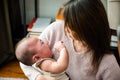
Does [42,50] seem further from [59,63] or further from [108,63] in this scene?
[108,63]

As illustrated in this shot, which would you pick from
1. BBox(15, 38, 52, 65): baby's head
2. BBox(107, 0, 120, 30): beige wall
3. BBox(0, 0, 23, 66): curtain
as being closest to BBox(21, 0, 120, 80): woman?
BBox(15, 38, 52, 65): baby's head

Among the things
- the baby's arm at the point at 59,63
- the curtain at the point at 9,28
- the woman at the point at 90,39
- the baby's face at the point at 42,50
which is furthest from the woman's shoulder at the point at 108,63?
the curtain at the point at 9,28

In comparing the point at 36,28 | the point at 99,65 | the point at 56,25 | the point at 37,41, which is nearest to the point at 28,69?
the point at 37,41

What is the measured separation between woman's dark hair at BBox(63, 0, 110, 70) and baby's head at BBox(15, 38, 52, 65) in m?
0.20

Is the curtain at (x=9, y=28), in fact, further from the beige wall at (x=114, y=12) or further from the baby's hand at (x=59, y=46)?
the baby's hand at (x=59, y=46)

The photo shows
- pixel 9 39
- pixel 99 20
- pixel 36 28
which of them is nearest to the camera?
pixel 99 20

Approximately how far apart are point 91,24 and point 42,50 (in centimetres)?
31

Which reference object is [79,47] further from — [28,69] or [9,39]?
[9,39]

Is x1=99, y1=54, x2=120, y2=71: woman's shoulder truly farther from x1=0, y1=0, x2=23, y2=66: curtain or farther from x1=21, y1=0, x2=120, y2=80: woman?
x1=0, y1=0, x2=23, y2=66: curtain

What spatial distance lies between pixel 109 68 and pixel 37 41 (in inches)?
15.9

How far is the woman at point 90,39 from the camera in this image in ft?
3.81

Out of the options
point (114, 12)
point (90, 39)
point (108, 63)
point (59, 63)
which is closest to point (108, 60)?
point (108, 63)

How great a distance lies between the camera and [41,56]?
1.35 m

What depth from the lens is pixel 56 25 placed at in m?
1.43
